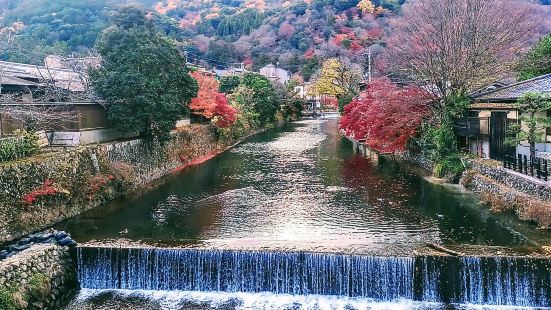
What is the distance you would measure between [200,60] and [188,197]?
76195mm

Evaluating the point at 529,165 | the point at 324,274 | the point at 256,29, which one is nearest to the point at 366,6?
the point at 256,29

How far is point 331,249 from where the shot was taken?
550 inches

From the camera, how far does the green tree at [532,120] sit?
17812 millimetres

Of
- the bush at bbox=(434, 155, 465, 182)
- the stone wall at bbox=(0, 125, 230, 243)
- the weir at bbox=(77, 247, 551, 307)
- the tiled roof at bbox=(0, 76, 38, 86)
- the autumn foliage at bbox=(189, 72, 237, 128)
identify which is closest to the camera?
the weir at bbox=(77, 247, 551, 307)

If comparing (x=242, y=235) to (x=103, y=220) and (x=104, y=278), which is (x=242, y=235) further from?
(x=103, y=220)

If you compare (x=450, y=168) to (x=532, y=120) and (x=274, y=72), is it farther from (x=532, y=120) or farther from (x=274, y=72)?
(x=274, y=72)

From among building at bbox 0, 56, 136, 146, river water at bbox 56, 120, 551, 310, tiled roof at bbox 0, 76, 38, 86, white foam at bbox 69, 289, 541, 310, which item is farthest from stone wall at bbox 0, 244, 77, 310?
tiled roof at bbox 0, 76, 38, 86

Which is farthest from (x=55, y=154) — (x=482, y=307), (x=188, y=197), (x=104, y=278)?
(x=482, y=307)

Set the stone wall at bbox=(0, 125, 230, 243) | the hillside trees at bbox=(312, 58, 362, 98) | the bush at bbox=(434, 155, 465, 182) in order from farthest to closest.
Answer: the hillside trees at bbox=(312, 58, 362, 98)
the bush at bbox=(434, 155, 465, 182)
the stone wall at bbox=(0, 125, 230, 243)

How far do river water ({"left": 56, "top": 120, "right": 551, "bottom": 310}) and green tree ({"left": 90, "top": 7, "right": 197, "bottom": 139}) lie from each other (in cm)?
545

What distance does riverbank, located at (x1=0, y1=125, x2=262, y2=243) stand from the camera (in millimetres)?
16234

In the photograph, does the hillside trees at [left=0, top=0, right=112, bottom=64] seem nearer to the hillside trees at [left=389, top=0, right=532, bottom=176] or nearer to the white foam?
the hillside trees at [left=389, top=0, right=532, bottom=176]

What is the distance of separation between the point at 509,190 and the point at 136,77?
18.5 metres

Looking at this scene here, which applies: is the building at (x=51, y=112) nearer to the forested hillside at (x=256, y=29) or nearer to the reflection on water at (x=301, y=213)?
the reflection on water at (x=301, y=213)
